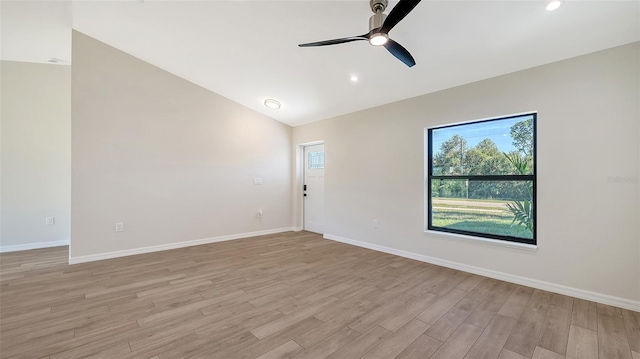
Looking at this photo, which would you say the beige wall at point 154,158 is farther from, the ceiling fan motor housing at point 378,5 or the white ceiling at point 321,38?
the ceiling fan motor housing at point 378,5

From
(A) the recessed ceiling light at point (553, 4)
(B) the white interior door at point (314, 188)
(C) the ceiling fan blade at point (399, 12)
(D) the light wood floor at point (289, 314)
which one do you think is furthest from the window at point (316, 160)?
(A) the recessed ceiling light at point (553, 4)

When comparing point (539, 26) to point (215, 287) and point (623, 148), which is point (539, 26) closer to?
point (623, 148)

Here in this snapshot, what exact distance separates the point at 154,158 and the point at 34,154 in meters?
2.10

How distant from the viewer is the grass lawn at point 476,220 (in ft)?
10.4

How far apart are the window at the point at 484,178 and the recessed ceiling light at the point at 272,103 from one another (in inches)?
113

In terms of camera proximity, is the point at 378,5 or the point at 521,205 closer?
the point at 378,5

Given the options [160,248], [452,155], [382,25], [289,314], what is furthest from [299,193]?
[382,25]

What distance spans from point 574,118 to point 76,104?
6.26 m

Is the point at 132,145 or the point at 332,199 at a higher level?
the point at 132,145

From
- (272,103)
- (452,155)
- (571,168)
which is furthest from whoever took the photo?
(272,103)

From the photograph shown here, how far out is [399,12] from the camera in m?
1.88

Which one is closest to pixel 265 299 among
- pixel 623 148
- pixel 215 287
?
pixel 215 287

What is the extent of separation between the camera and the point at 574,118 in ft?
8.79

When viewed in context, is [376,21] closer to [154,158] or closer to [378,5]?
[378,5]
